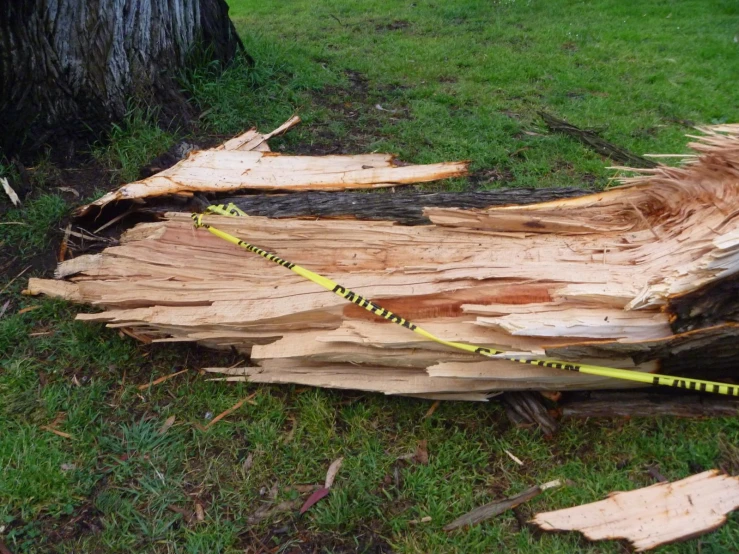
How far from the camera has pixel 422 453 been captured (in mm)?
2545

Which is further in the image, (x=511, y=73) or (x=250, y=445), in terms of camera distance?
(x=511, y=73)

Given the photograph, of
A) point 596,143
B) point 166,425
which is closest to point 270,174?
point 166,425

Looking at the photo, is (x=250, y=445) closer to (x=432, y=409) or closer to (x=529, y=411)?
(x=432, y=409)

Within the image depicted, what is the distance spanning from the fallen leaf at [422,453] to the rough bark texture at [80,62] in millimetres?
3506

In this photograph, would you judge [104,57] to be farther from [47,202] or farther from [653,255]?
[653,255]

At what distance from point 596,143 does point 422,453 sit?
3.56 metres

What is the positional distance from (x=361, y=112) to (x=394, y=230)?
2.85 m

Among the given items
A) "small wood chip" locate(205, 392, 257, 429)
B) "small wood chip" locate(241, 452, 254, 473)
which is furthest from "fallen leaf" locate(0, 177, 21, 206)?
"small wood chip" locate(241, 452, 254, 473)

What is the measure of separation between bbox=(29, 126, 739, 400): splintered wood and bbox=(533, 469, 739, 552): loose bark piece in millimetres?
471

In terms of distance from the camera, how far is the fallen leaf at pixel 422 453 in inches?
99.0

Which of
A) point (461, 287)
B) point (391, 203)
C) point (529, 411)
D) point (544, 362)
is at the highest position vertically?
point (391, 203)

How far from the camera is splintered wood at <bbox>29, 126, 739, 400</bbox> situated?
7.63ft

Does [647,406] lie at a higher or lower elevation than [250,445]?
higher

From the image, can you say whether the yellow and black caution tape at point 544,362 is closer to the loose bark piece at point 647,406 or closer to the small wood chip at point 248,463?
the loose bark piece at point 647,406
